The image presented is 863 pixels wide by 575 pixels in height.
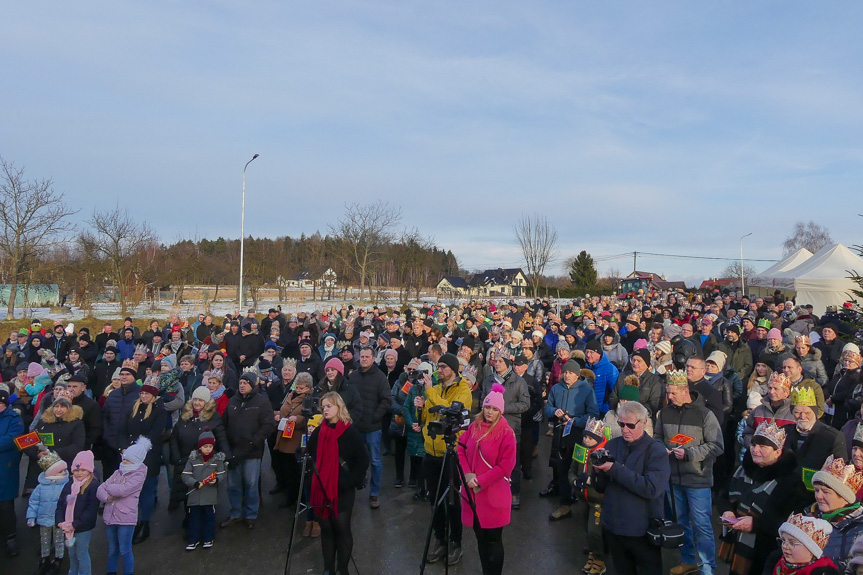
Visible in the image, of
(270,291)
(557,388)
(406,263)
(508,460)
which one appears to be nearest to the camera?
(508,460)

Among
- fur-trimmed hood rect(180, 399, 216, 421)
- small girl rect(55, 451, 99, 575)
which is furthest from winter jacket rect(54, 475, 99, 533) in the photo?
fur-trimmed hood rect(180, 399, 216, 421)

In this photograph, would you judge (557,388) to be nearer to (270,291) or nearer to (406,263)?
(406,263)

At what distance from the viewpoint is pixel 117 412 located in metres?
6.11

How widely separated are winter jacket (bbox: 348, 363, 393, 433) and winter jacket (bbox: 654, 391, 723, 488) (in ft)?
10.6

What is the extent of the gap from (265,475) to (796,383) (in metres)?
6.80

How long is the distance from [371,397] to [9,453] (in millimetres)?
3751

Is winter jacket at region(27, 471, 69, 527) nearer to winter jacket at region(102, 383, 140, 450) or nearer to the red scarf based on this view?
winter jacket at region(102, 383, 140, 450)

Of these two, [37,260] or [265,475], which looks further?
[37,260]

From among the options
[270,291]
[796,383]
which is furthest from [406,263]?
[796,383]

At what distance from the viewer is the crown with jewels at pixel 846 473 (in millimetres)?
3361

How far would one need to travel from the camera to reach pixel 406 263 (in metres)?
39.8

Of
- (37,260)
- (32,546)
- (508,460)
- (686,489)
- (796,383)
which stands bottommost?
(32,546)

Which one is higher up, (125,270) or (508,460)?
(125,270)

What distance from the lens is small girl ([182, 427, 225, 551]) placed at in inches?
215
